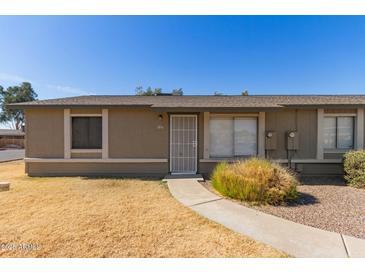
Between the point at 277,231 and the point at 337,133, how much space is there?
6763 mm

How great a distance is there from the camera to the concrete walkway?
3.01 meters

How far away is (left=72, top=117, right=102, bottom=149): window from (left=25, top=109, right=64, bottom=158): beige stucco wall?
0.53 metres

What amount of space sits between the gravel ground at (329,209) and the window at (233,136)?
210 cm

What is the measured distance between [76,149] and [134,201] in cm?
441

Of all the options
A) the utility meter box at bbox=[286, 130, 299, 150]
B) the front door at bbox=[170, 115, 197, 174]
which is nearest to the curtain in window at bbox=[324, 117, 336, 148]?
the utility meter box at bbox=[286, 130, 299, 150]

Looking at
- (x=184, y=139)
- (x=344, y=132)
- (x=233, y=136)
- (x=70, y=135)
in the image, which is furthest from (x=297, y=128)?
(x=70, y=135)

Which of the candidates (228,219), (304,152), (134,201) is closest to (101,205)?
(134,201)

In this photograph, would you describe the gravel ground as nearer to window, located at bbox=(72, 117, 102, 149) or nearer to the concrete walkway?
the concrete walkway

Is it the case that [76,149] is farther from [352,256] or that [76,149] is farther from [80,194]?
[352,256]

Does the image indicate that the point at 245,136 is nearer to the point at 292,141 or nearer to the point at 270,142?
the point at 270,142

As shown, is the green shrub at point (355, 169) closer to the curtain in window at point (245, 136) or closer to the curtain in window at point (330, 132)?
the curtain in window at point (330, 132)

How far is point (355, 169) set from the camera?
22.4 feet

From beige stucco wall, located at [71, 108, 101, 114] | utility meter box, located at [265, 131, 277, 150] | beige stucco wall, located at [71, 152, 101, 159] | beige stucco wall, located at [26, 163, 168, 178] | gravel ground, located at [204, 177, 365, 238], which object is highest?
beige stucco wall, located at [71, 108, 101, 114]

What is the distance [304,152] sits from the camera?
813cm
